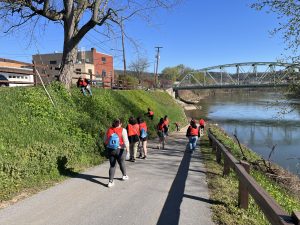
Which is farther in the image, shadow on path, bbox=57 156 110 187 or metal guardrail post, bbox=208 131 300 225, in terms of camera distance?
shadow on path, bbox=57 156 110 187

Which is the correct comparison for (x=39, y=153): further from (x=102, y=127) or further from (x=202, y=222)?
(x=102, y=127)

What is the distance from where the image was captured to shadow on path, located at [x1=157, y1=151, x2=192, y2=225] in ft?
21.2

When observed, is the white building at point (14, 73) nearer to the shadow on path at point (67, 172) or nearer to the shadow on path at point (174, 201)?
the shadow on path at point (67, 172)

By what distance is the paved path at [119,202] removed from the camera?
6383 millimetres

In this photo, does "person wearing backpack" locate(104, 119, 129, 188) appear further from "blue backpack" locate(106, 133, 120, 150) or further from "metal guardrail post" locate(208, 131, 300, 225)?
"metal guardrail post" locate(208, 131, 300, 225)

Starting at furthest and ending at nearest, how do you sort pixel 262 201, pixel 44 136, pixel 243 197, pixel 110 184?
pixel 44 136, pixel 110 184, pixel 243 197, pixel 262 201

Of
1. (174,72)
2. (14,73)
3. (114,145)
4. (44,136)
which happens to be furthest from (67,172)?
(174,72)

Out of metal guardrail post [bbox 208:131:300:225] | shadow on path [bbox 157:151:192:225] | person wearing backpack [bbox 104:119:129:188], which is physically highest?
person wearing backpack [bbox 104:119:129:188]

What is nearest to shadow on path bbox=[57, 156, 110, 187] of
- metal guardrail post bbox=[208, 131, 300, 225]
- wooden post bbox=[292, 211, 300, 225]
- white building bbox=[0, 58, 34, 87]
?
metal guardrail post bbox=[208, 131, 300, 225]

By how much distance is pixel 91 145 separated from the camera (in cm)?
1271

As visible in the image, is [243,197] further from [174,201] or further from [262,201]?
[262,201]

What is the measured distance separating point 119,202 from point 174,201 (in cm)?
113

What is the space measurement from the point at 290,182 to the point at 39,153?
32.9ft

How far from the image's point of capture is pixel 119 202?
294 inches
